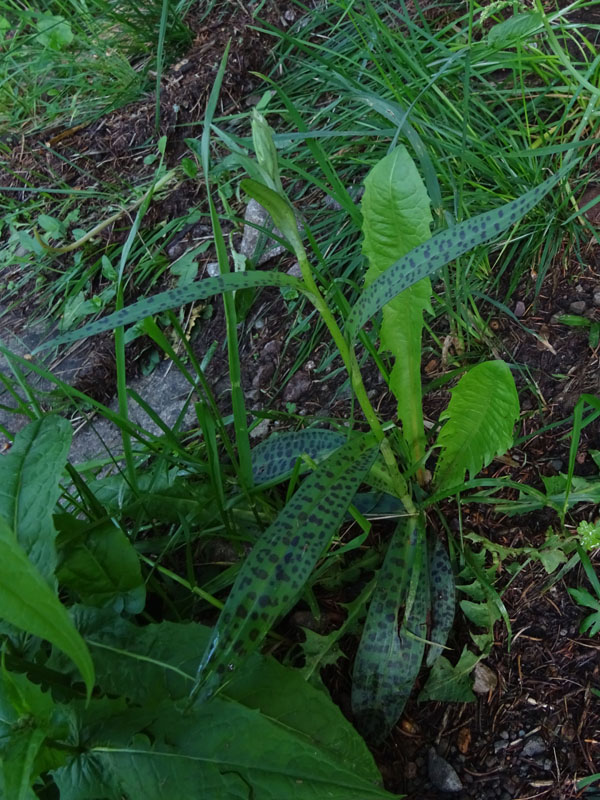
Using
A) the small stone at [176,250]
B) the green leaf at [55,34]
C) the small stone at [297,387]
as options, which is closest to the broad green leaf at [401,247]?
the small stone at [297,387]

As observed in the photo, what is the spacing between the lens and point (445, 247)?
87cm

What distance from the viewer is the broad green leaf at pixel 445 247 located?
2.71 ft

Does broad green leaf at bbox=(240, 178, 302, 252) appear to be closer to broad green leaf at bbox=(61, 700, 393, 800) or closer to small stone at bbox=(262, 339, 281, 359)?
broad green leaf at bbox=(61, 700, 393, 800)

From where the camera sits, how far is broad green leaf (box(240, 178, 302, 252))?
0.87m

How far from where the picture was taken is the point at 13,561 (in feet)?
1.78

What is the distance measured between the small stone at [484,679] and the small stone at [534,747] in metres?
0.10

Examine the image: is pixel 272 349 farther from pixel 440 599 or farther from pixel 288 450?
pixel 440 599

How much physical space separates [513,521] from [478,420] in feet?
0.81

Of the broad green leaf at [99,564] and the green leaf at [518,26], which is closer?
the broad green leaf at [99,564]

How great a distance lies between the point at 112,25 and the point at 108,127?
57 cm

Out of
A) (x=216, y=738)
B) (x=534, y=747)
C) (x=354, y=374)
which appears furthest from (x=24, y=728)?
(x=534, y=747)

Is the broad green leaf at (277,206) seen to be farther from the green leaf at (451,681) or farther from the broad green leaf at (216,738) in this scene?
the green leaf at (451,681)

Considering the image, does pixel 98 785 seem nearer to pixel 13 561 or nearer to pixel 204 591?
pixel 204 591

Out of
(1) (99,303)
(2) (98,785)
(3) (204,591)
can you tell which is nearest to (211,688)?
(2) (98,785)
